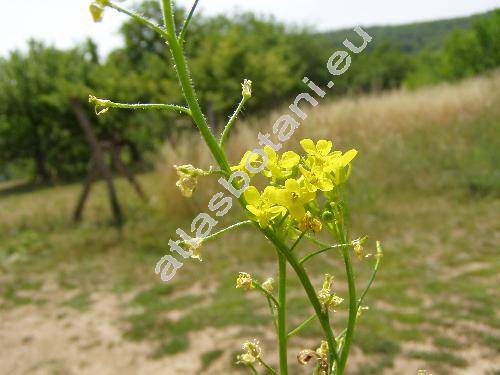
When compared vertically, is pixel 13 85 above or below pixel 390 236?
above

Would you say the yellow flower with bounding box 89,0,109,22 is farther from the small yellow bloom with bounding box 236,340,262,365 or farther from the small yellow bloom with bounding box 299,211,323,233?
the small yellow bloom with bounding box 236,340,262,365

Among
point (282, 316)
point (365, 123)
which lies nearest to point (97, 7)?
point (282, 316)

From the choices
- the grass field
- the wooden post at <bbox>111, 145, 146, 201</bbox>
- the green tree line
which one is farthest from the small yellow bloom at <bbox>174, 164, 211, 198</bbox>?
the green tree line

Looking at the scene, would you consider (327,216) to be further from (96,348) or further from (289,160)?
(96,348)

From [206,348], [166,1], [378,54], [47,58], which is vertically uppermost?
[378,54]

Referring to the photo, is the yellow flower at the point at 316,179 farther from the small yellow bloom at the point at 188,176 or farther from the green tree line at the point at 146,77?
the green tree line at the point at 146,77

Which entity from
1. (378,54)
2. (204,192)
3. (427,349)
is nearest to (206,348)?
(427,349)

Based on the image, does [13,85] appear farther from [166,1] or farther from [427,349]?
[166,1]

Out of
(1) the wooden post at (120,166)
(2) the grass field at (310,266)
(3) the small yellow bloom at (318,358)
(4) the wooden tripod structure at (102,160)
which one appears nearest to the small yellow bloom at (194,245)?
(3) the small yellow bloom at (318,358)
